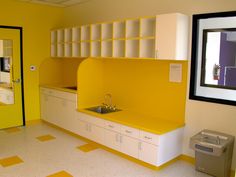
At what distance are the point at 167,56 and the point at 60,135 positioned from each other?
2802 millimetres

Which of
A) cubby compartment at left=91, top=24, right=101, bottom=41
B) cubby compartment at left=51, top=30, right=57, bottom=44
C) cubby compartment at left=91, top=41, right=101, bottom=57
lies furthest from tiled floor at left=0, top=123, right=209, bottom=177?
cubby compartment at left=51, top=30, right=57, bottom=44

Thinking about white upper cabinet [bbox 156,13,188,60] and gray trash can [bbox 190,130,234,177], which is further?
white upper cabinet [bbox 156,13,188,60]

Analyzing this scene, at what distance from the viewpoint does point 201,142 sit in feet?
10.3

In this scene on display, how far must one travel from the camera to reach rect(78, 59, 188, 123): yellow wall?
3.84 meters

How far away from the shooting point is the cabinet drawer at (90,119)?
417 cm

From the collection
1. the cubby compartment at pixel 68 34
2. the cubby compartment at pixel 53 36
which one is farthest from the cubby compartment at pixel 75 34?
Result: the cubby compartment at pixel 53 36

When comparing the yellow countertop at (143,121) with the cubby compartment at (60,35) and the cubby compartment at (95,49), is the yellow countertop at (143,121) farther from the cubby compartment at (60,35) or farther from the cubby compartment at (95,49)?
the cubby compartment at (60,35)

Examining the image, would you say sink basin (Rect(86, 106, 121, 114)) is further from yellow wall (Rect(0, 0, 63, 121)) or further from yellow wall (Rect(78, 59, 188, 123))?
yellow wall (Rect(0, 0, 63, 121))

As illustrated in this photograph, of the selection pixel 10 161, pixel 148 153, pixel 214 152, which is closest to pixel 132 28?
pixel 148 153

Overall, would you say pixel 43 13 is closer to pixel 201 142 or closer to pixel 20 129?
pixel 20 129

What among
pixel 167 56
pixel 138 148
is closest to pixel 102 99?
pixel 138 148

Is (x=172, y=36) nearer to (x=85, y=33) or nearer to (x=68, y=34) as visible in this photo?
(x=85, y=33)

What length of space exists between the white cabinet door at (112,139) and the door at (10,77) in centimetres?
247

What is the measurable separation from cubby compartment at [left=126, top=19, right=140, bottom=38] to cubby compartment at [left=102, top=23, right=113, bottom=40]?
1.63 feet
